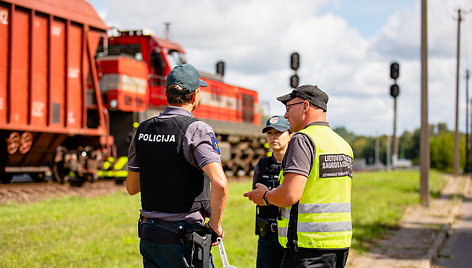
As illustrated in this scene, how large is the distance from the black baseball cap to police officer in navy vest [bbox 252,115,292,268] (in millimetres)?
1107

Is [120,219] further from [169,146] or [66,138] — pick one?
[169,146]

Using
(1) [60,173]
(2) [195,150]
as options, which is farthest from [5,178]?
(2) [195,150]

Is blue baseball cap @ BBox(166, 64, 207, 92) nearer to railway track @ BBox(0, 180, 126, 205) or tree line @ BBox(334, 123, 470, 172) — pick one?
railway track @ BBox(0, 180, 126, 205)

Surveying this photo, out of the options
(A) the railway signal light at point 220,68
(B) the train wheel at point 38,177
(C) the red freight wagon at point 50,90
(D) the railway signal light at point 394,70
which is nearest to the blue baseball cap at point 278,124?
(C) the red freight wagon at point 50,90

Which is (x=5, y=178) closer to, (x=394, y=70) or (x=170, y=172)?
(x=394, y=70)

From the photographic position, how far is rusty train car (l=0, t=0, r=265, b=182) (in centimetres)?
1261

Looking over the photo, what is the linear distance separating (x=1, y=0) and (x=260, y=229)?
33.7 ft

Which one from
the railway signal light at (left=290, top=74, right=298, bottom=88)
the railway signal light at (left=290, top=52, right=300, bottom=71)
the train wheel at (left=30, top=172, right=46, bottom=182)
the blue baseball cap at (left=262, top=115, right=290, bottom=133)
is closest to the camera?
the blue baseball cap at (left=262, top=115, right=290, bottom=133)

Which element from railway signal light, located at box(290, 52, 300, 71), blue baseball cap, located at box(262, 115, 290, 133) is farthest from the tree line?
blue baseball cap, located at box(262, 115, 290, 133)

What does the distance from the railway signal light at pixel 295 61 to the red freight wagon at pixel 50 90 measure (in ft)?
20.8

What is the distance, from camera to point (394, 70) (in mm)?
15391

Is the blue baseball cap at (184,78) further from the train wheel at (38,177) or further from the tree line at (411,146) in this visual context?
the tree line at (411,146)

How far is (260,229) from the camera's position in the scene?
4426 mm

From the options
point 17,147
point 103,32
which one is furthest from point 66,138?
point 103,32
